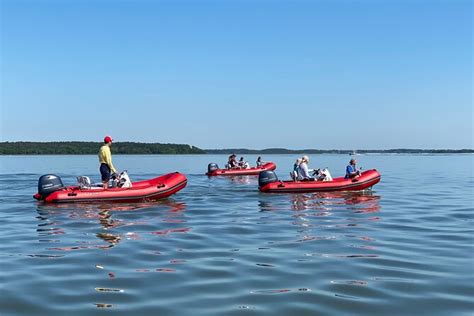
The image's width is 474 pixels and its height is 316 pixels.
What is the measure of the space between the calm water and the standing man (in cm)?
180

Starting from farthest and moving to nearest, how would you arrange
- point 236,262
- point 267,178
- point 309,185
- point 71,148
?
point 71,148, point 267,178, point 309,185, point 236,262

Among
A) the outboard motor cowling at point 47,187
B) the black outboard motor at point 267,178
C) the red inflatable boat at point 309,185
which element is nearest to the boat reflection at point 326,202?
the red inflatable boat at point 309,185

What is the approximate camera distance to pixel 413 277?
678 cm

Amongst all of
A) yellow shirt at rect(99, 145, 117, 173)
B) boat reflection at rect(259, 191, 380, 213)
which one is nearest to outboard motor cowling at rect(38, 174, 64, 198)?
yellow shirt at rect(99, 145, 117, 173)

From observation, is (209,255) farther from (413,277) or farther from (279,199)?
(279,199)

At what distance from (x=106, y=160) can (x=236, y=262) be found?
8.65m

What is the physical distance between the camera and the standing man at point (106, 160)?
15.1 meters

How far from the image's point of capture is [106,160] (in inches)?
599

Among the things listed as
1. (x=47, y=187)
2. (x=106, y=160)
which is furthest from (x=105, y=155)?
(x=47, y=187)

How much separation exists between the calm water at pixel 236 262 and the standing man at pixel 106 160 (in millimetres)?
1796

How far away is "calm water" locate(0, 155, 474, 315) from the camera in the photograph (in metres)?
5.71

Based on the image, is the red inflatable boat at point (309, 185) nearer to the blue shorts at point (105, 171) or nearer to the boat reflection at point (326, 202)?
the boat reflection at point (326, 202)

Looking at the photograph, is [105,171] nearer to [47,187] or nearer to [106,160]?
[106,160]

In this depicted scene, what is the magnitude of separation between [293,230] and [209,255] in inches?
114
